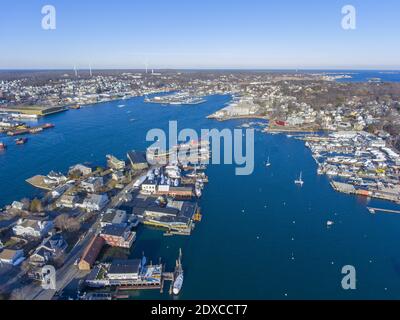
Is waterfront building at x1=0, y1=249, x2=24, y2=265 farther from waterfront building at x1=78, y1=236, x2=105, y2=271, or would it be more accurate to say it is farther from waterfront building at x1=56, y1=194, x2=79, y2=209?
waterfront building at x1=56, y1=194, x2=79, y2=209

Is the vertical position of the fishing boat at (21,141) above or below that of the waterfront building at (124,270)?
above

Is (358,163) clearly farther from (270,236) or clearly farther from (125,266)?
(125,266)

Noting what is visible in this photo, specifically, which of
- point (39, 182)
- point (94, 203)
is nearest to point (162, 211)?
point (94, 203)

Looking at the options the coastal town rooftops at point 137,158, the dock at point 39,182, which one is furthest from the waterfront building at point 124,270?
the coastal town rooftops at point 137,158

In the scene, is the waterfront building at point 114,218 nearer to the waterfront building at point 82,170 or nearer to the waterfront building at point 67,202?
the waterfront building at point 67,202

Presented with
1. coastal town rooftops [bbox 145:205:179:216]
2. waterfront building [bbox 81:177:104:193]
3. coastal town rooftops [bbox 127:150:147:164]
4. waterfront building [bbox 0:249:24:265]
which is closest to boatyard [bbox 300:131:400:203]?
coastal town rooftops [bbox 145:205:179:216]
